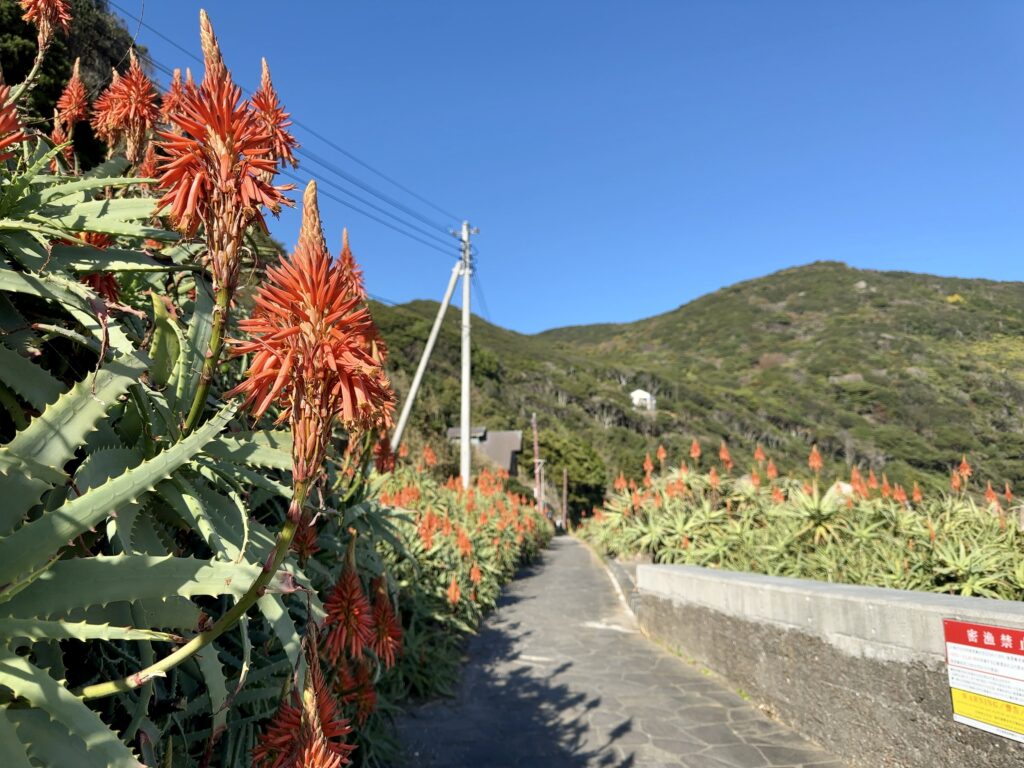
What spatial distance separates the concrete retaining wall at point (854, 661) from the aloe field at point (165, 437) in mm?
3144

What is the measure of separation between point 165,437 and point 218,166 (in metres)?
0.68

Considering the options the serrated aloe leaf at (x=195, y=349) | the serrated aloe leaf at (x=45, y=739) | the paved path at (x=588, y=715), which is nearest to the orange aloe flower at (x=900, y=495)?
the paved path at (x=588, y=715)

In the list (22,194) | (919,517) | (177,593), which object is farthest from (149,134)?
(919,517)

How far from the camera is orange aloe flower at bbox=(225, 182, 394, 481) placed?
2.88 ft

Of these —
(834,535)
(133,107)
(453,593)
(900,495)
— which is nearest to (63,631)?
(133,107)

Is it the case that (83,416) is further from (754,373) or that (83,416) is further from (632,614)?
(754,373)

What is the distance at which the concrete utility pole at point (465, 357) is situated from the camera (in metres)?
17.6

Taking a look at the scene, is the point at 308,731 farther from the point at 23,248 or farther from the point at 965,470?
the point at 965,470

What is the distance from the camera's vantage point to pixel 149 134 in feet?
6.57

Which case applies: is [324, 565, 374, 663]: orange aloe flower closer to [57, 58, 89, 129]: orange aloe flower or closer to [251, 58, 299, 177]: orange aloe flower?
[251, 58, 299, 177]: orange aloe flower

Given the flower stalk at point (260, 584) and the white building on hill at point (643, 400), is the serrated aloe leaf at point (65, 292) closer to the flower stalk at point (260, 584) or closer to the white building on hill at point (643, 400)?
the flower stalk at point (260, 584)

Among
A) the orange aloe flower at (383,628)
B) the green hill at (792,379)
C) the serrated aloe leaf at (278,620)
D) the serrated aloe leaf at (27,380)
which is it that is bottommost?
the orange aloe flower at (383,628)

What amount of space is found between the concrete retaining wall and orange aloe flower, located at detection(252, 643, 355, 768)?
127 inches

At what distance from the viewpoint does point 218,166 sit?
118 centimetres
